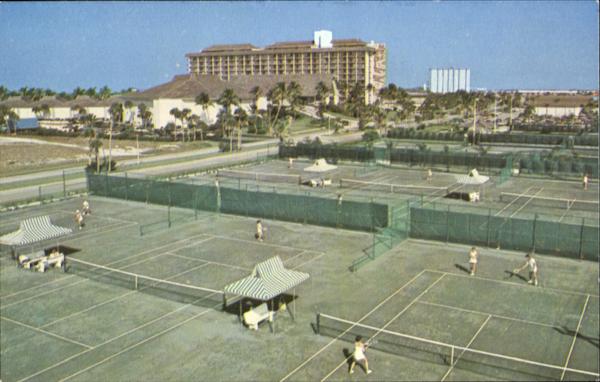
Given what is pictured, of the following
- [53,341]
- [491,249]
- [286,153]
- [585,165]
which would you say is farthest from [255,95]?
[53,341]

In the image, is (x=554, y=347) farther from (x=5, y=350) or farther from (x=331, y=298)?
(x=5, y=350)

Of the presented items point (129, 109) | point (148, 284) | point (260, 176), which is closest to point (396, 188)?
point (260, 176)

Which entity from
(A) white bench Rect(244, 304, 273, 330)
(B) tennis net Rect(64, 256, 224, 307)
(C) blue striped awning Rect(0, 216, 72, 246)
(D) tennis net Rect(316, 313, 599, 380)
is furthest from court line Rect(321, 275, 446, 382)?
(C) blue striped awning Rect(0, 216, 72, 246)

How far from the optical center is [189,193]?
152 ft

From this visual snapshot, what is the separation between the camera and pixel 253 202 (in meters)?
43.7

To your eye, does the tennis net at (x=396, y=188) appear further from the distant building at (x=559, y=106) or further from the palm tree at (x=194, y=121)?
the distant building at (x=559, y=106)

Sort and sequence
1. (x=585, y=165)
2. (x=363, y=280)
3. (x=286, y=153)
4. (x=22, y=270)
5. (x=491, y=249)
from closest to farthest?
1. (x=363, y=280)
2. (x=22, y=270)
3. (x=491, y=249)
4. (x=585, y=165)
5. (x=286, y=153)

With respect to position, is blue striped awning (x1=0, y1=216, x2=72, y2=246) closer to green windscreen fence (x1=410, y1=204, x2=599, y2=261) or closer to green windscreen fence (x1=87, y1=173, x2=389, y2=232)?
green windscreen fence (x1=87, y1=173, x2=389, y2=232)

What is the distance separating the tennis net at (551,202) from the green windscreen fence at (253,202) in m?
15.0

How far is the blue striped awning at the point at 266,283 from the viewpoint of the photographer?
22719mm

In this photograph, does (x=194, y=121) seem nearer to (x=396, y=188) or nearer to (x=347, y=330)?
(x=396, y=188)

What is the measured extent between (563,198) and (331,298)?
30.2 m

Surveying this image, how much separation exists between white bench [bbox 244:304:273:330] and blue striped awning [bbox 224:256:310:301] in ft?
3.19

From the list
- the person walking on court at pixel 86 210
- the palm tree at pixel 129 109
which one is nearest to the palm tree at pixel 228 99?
the palm tree at pixel 129 109
